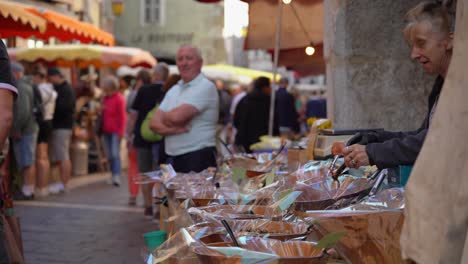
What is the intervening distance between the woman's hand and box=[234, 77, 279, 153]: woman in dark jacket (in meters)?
6.70

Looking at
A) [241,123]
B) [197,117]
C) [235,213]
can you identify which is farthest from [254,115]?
[235,213]

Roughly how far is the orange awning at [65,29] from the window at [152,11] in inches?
894

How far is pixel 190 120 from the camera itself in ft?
20.5

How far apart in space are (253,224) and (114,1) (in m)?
21.8

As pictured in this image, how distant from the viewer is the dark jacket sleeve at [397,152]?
8.79ft

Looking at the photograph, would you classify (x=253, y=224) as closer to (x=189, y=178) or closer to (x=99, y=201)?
(x=189, y=178)

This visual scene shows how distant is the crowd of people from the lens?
20.6ft

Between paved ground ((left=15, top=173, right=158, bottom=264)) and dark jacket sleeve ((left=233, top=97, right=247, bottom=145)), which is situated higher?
dark jacket sleeve ((left=233, top=97, right=247, bottom=145))

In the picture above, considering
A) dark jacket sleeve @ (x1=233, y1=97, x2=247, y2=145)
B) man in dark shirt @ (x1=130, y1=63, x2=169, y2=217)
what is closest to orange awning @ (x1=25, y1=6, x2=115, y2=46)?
man in dark shirt @ (x1=130, y1=63, x2=169, y2=217)

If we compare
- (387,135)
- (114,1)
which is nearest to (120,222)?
(387,135)

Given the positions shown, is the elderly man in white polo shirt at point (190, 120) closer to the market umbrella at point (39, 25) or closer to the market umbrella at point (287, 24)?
the market umbrella at point (287, 24)

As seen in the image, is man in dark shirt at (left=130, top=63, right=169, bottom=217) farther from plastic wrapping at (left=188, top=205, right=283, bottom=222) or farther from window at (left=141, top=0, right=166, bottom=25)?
window at (left=141, top=0, right=166, bottom=25)

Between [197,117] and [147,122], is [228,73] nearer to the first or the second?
[147,122]

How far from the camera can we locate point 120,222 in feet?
27.5
